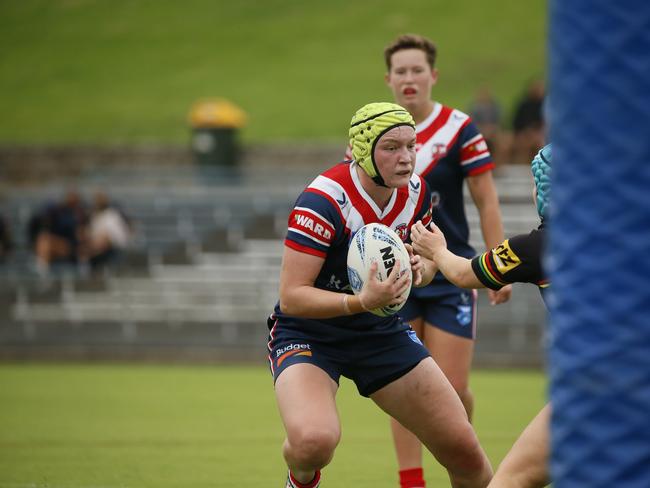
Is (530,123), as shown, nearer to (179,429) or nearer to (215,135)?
(215,135)

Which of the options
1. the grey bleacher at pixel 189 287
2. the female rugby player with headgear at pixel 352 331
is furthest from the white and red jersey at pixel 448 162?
the grey bleacher at pixel 189 287

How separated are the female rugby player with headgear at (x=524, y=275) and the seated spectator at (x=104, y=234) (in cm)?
1544

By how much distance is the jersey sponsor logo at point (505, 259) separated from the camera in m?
4.97

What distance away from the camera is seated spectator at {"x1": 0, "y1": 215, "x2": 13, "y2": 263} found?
70.2 ft

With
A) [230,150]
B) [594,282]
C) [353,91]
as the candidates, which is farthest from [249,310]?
[353,91]

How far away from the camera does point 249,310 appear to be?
19062 millimetres

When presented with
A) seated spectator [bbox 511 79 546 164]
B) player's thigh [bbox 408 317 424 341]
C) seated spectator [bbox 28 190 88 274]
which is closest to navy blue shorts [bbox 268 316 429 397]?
player's thigh [bbox 408 317 424 341]

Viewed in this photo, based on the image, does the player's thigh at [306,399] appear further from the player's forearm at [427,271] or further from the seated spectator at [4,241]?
the seated spectator at [4,241]

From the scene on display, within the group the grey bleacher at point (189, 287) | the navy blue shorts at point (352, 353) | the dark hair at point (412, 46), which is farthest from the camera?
the grey bleacher at point (189, 287)

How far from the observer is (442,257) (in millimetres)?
5367

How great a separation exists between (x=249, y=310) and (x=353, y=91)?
18.5 m

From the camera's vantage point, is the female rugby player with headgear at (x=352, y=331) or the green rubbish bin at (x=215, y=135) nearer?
the female rugby player with headgear at (x=352, y=331)

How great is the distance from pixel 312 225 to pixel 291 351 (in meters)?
0.65

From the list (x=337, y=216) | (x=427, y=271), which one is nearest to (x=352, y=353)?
(x=427, y=271)
